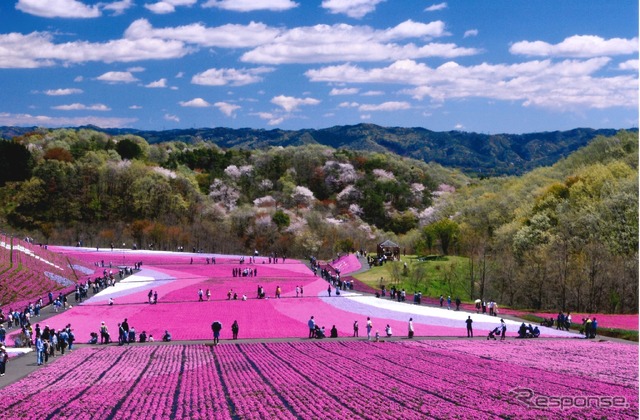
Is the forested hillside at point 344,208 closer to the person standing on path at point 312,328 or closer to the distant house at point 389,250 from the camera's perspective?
the distant house at point 389,250

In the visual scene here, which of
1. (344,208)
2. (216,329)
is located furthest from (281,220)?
(216,329)

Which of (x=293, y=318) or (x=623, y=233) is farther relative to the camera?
(x=623, y=233)

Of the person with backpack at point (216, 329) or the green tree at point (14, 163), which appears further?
the green tree at point (14, 163)

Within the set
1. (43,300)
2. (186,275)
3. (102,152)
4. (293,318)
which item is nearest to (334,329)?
(293,318)

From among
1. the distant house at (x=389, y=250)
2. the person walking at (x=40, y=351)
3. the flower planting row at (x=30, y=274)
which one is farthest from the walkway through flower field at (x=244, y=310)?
the distant house at (x=389, y=250)

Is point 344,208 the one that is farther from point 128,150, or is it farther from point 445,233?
point 128,150

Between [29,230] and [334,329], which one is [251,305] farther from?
[29,230]

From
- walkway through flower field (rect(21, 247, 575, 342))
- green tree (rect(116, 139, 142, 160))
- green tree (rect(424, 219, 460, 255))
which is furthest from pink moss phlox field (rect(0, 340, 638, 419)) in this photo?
green tree (rect(116, 139, 142, 160))
